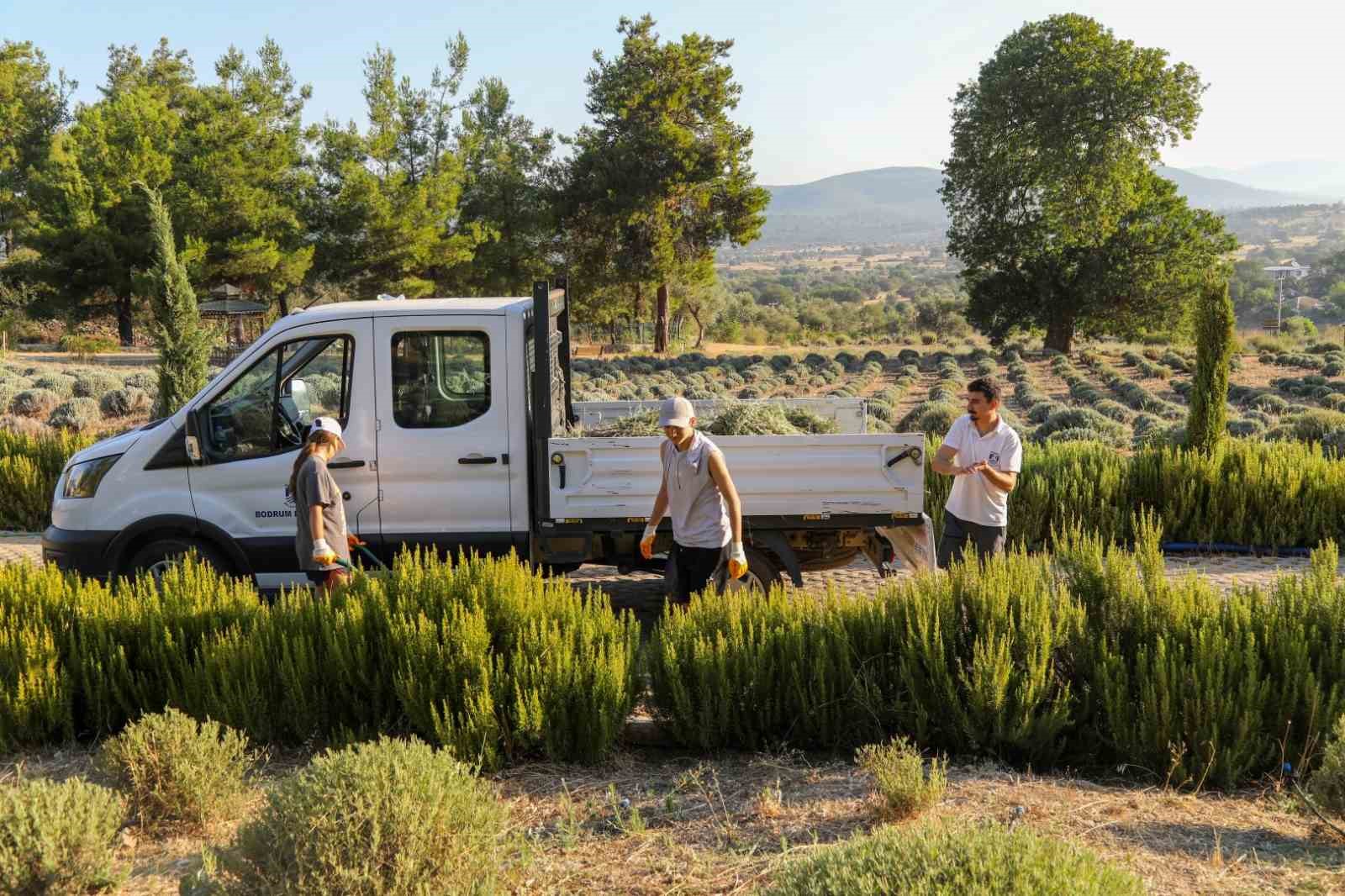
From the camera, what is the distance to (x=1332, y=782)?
384 centimetres

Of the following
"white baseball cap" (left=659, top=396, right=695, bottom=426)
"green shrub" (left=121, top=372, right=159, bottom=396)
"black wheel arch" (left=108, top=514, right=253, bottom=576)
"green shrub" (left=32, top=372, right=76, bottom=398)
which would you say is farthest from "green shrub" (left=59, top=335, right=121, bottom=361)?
"white baseball cap" (left=659, top=396, right=695, bottom=426)

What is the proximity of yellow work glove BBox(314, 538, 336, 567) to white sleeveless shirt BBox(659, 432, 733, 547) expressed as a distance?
1824 millimetres

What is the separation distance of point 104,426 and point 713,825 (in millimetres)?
19170

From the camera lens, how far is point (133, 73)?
6103 centimetres

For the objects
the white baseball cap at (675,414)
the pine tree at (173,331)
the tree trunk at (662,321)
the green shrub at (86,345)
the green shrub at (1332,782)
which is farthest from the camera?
the tree trunk at (662,321)

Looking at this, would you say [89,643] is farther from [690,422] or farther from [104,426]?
[104,426]

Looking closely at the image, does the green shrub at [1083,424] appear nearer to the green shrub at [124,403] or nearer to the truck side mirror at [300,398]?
the truck side mirror at [300,398]

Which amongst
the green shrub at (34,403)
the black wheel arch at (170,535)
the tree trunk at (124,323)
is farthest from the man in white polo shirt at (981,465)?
the tree trunk at (124,323)

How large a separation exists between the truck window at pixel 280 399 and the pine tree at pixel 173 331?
8.72 meters

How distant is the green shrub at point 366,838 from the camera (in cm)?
312

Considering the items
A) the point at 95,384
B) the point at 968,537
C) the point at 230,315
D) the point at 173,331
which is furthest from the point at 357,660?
the point at 230,315

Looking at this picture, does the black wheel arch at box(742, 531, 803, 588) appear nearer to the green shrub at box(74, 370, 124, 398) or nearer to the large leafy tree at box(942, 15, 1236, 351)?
the green shrub at box(74, 370, 124, 398)

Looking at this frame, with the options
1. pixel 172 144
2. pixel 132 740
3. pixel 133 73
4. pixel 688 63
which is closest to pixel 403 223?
pixel 172 144

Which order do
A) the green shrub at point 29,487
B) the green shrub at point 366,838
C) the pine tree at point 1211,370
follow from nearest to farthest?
1. the green shrub at point 366,838
2. the pine tree at point 1211,370
3. the green shrub at point 29,487
